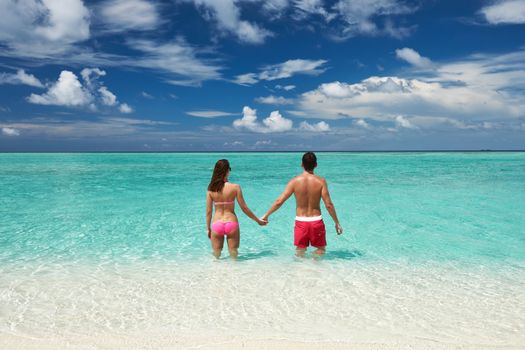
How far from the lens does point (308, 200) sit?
5.75 metres

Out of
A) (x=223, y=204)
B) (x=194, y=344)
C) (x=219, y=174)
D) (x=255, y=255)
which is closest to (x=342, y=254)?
(x=255, y=255)

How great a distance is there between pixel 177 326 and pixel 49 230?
6.98m

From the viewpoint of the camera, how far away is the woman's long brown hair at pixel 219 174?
559cm

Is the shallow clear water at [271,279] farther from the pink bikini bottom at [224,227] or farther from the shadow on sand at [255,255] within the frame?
the pink bikini bottom at [224,227]

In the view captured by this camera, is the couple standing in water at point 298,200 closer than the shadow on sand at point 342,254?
Yes

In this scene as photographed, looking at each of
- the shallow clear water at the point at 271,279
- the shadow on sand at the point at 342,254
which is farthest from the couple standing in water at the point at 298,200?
the shadow on sand at the point at 342,254

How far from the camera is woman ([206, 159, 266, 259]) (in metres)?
5.71

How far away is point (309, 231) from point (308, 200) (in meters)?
0.50

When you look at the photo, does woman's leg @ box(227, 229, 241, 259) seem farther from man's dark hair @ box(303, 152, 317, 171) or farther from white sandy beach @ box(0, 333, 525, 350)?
white sandy beach @ box(0, 333, 525, 350)

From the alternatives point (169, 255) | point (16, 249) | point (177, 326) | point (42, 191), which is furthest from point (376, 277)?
point (42, 191)

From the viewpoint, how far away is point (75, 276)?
588 centimetres

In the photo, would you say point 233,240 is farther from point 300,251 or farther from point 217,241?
point 300,251

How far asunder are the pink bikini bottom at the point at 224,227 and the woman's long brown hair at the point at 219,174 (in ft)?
1.86

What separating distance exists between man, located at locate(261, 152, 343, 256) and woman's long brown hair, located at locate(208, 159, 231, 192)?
0.84 m
